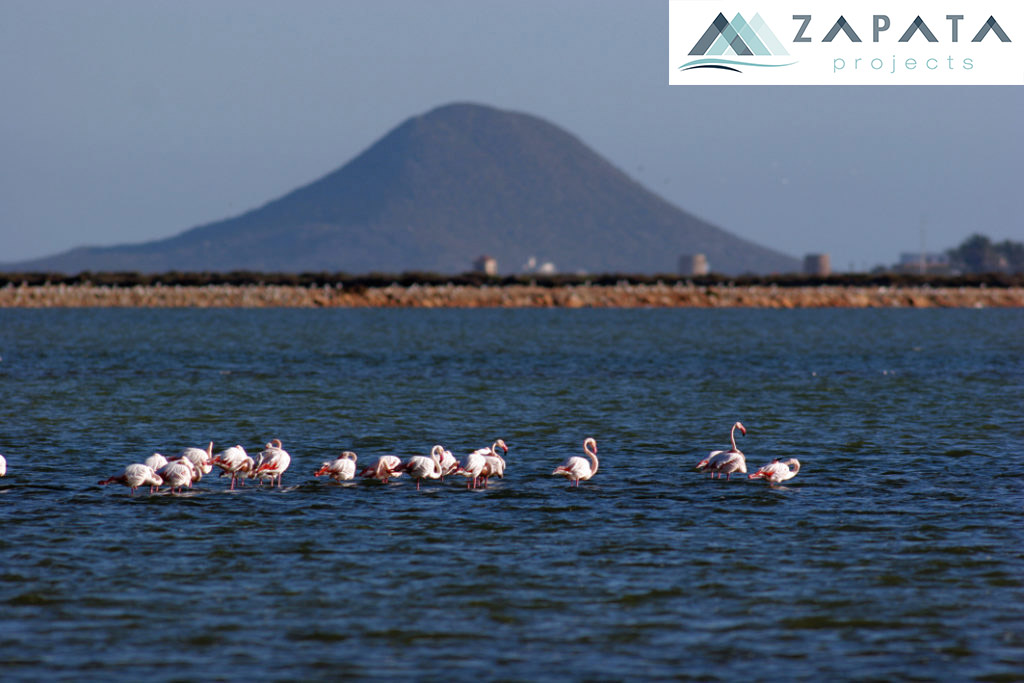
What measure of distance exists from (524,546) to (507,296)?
132705 millimetres

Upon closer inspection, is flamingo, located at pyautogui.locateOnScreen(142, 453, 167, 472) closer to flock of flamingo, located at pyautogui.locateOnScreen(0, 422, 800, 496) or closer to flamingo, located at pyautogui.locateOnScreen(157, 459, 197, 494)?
flock of flamingo, located at pyautogui.locateOnScreen(0, 422, 800, 496)

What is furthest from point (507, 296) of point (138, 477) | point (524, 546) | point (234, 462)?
point (524, 546)

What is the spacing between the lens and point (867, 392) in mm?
44844

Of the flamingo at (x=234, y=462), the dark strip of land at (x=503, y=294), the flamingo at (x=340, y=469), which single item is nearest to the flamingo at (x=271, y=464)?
the flamingo at (x=234, y=462)

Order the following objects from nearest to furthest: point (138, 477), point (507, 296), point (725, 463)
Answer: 1. point (138, 477)
2. point (725, 463)
3. point (507, 296)

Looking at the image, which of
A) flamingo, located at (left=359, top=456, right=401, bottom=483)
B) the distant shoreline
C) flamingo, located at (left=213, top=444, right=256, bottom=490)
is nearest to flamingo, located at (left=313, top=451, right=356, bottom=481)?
flamingo, located at (left=359, top=456, right=401, bottom=483)

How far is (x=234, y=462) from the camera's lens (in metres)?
21.9

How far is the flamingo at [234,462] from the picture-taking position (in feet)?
71.8

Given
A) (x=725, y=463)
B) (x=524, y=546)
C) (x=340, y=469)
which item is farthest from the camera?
(x=725, y=463)

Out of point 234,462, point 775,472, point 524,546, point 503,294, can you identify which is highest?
point 503,294

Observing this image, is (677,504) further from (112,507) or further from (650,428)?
(650,428)

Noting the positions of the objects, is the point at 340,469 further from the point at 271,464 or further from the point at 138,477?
the point at 138,477

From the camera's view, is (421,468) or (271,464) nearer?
(271,464)

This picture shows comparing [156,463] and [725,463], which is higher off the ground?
[156,463]
